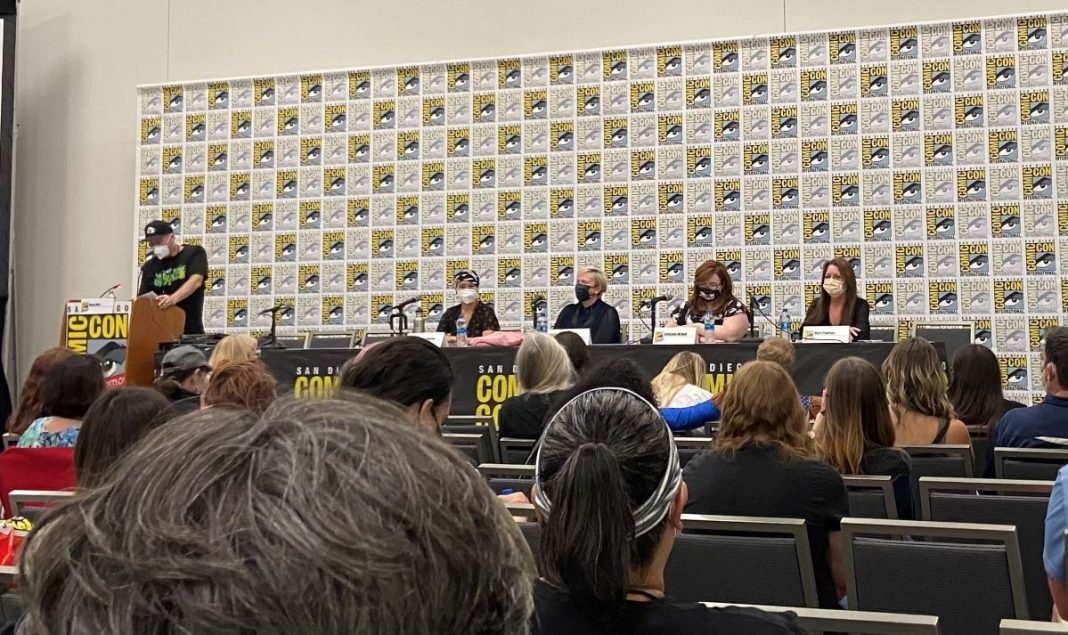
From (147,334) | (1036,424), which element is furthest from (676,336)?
(147,334)

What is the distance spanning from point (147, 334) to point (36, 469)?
13.2 feet

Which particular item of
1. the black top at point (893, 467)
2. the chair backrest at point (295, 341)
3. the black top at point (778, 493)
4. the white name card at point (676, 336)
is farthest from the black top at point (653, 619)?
the chair backrest at point (295, 341)

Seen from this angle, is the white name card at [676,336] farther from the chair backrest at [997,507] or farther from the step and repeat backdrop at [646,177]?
the chair backrest at [997,507]

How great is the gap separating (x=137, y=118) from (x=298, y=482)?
1018 centimetres

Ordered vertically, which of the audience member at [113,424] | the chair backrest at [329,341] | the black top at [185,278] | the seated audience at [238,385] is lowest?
the audience member at [113,424]

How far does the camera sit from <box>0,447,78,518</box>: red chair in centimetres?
319

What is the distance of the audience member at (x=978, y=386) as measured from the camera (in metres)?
4.23

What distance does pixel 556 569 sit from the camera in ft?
4.45

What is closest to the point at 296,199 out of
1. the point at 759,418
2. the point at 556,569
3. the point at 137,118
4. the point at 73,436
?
the point at 137,118

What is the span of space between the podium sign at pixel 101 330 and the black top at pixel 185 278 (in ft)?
0.79

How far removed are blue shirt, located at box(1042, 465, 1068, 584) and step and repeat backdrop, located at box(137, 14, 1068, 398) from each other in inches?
221

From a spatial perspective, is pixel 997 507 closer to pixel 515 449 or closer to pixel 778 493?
pixel 778 493

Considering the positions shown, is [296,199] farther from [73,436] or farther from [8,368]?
[73,436]

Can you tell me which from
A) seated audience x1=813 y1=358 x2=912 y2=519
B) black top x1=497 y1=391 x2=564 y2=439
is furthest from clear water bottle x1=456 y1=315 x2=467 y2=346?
seated audience x1=813 y1=358 x2=912 y2=519
